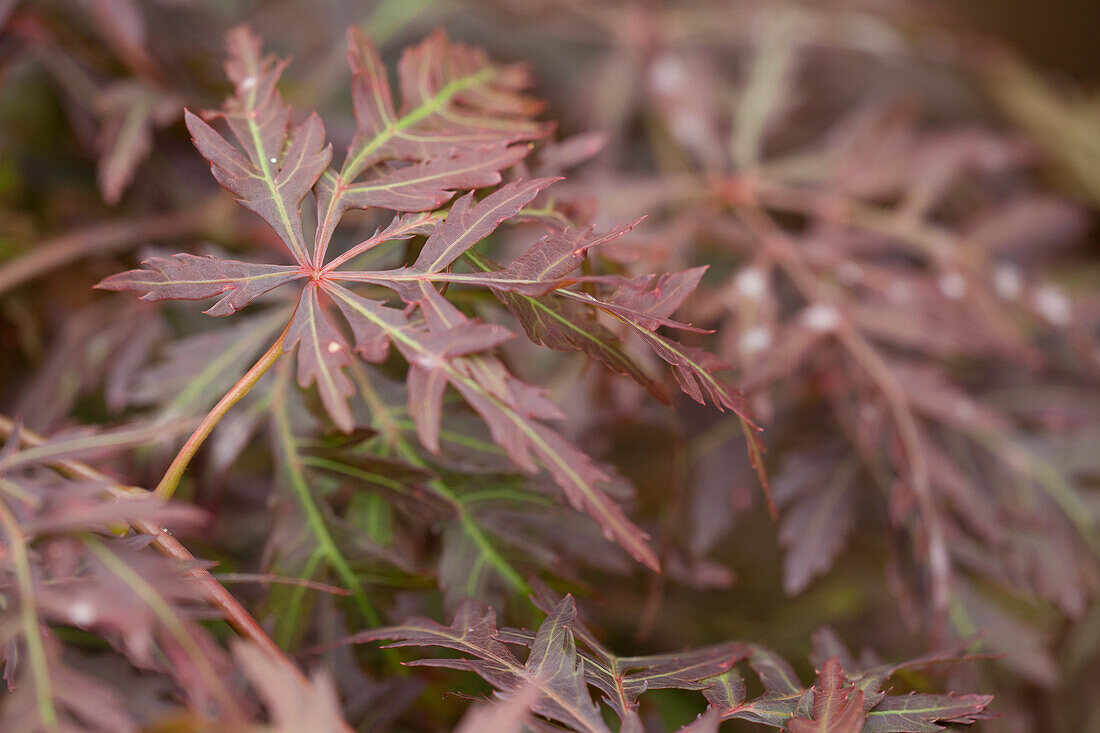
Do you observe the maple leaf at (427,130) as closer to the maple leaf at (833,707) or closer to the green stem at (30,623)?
the green stem at (30,623)

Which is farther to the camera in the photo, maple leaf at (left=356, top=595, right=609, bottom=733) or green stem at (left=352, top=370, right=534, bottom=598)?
green stem at (left=352, top=370, right=534, bottom=598)

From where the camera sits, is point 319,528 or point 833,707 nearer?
point 833,707

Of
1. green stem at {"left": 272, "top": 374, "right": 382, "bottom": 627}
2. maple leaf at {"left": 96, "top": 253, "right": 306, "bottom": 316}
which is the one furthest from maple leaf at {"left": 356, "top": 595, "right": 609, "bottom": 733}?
maple leaf at {"left": 96, "top": 253, "right": 306, "bottom": 316}

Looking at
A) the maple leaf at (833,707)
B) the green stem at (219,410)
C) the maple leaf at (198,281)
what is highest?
the maple leaf at (198,281)

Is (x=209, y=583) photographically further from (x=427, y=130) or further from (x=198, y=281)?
(x=427, y=130)

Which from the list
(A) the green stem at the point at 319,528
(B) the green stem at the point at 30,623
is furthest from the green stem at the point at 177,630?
(A) the green stem at the point at 319,528

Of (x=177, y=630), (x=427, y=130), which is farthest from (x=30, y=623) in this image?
(x=427, y=130)

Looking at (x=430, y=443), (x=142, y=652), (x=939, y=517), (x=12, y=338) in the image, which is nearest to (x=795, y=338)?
(x=939, y=517)

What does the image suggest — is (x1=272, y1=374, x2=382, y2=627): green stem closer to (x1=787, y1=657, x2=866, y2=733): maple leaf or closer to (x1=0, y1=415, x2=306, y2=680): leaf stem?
(x1=0, y1=415, x2=306, y2=680): leaf stem

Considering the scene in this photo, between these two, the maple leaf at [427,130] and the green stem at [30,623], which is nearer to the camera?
the green stem at [30,623]
